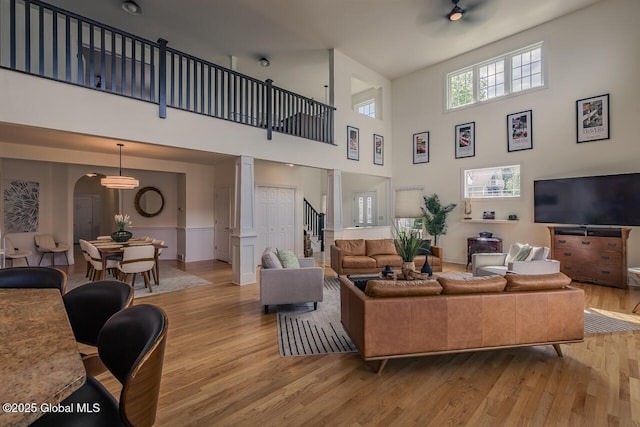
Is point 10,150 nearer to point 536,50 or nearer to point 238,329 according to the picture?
point 238,329

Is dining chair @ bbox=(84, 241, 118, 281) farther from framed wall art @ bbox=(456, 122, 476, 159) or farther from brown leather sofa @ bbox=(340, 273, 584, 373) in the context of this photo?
framed wall art @ bbox=(456, 122, 476, 159)

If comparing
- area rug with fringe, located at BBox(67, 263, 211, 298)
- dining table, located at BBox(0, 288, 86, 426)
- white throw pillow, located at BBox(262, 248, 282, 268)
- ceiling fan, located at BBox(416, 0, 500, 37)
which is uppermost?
ceiling fan, located at BBox(416, 0, 500, 37)

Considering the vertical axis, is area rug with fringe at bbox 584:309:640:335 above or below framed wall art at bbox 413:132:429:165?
below

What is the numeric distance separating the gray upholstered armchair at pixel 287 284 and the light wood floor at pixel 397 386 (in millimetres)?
631

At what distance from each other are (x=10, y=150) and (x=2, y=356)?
615 centimetres

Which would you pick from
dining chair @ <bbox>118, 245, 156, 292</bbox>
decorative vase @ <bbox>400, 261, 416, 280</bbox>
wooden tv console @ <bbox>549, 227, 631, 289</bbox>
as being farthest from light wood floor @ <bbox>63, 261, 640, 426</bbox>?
wooden tv console @ <bbox>549, 227, 631, 289</bbox>

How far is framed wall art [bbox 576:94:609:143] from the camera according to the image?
18.2 feet

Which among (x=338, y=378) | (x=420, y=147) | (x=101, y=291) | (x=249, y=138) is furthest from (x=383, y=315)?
(x=420, y=147)

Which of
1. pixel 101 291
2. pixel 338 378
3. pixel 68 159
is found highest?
pixel 68 159

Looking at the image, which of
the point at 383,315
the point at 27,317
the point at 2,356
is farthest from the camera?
the point at 383,315

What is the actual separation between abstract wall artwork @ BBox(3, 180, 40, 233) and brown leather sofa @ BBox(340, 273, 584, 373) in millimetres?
7864

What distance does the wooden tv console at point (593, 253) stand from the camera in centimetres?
503

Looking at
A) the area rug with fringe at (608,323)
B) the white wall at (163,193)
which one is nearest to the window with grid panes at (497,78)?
the area rug with fringe at (608,323)

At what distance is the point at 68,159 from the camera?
5680mm
